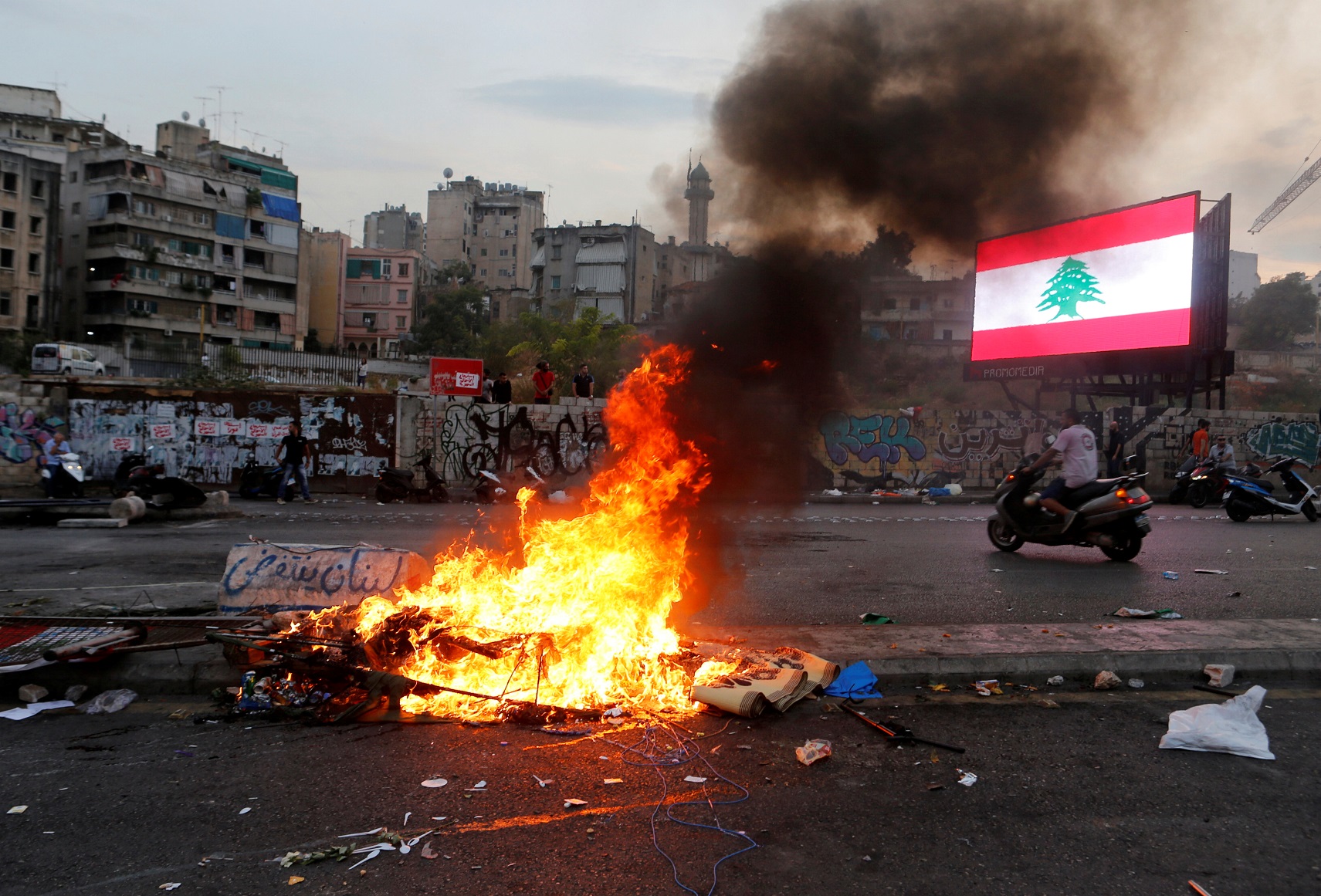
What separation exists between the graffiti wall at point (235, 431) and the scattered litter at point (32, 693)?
14017 millimetres

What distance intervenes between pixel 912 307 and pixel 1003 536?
9.84 meters

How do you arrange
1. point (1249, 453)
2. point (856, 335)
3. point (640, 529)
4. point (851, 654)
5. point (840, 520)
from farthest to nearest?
point (1249, 453)
point (840, 520)
point (856, 335)
point (640, 529)
point (851, 654)

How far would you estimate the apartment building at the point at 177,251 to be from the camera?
5759 cm

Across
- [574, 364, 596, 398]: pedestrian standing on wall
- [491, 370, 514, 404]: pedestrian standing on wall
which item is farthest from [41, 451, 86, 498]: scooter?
[574, 364, 596, 398]: pedestrian standing on wall

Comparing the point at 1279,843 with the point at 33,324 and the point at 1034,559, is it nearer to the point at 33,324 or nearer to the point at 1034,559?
the point at 1034,559

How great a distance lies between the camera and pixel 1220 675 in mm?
5113

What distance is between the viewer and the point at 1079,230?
2253 cm

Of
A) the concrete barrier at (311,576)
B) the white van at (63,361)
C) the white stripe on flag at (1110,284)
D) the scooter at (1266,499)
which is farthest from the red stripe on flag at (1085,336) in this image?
the white van at (63,361)

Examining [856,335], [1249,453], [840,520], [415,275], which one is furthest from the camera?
[415,275]

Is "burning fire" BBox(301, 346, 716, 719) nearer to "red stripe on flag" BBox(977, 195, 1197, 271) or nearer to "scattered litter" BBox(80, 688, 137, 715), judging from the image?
"scattered litter" BBox(80, 688, 137, 715)

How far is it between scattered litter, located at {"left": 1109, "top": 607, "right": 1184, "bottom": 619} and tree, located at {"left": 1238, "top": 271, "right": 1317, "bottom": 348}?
65.7 metres

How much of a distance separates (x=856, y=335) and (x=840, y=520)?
6.11 m

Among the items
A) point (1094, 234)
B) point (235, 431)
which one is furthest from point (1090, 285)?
point (235, 431)

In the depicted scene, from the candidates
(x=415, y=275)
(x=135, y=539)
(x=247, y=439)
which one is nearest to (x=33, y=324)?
(x=415, y=275)
